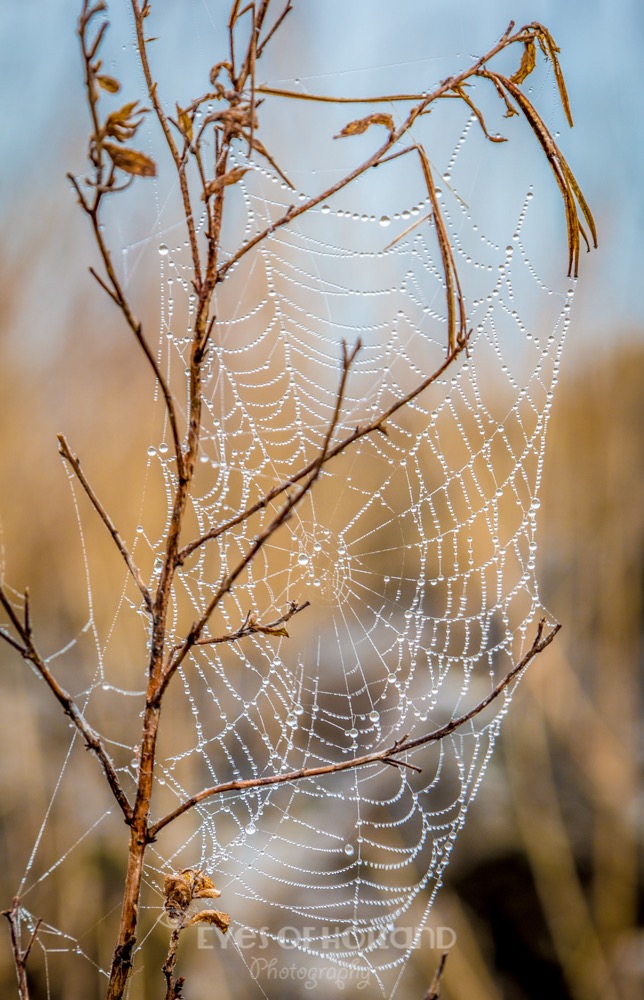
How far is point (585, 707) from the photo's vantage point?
3.15m

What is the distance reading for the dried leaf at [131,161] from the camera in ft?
1.70

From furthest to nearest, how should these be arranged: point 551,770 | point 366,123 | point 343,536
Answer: point 551,770 → point 343,536 → point 366,123

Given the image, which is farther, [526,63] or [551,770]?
[551,770]

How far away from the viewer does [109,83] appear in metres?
0.55

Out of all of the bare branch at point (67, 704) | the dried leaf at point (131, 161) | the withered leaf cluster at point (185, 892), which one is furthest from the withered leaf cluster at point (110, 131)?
the withered leaf cluster at point (185, 892)

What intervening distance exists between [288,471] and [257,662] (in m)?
1.52

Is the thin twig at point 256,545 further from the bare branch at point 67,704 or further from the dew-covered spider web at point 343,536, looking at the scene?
the dew-covered spider web at point 343,536

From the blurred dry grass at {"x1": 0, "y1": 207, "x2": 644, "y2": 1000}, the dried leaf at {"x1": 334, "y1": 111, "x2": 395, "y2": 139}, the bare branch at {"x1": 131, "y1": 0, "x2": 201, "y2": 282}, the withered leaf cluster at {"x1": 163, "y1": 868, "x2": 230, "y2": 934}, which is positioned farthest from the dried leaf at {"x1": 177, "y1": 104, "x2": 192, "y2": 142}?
the blurred dry grass at {"x1": 0, "y1": 207, "x2": 644, "y2": 1000}

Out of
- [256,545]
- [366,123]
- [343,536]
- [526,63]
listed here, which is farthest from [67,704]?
[343,536]

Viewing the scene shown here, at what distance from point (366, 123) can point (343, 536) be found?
178 cm

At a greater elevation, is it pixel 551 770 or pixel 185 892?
pixel 551 770

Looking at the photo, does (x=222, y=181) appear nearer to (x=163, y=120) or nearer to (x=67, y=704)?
(x=163, y=120)

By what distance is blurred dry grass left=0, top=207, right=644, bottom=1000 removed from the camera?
2.89 meters

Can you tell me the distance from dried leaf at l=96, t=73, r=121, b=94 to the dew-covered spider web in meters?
0.54
